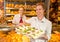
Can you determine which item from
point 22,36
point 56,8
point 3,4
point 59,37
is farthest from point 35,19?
point 56,8

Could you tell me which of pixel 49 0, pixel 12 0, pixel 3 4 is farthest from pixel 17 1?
pixel 49 0

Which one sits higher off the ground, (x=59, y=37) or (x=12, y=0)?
(x=12, y=0)

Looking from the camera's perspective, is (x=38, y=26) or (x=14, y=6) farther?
(x=14, y=6)

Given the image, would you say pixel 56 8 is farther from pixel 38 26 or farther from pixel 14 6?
pixel 38 26

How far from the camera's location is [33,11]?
8656mm

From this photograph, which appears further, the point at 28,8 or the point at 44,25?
the point at 28,8

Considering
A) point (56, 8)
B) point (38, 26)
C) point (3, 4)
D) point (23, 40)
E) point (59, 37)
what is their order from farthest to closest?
1. point (56, 8)
2. point (3, 4)
3. point (59, 37)
4. point (38, 26)
5. point (23, 40)

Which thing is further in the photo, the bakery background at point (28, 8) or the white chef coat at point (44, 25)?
the bakery background at point (28, 8)

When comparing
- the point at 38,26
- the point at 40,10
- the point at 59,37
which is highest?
the point at 40,10

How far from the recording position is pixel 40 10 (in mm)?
2994

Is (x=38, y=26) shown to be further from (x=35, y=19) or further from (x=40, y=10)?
(x=40, y=10)

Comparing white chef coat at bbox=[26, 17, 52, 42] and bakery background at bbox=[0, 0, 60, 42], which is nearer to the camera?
white chef coat at bbox=[26, 17, 52, 42]

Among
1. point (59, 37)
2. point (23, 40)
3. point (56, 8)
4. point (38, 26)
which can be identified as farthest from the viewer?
point (56, 8)

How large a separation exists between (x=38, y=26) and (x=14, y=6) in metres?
5.62
